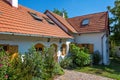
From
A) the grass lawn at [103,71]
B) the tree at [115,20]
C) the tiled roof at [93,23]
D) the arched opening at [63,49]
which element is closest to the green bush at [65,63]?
the grass lawn at [103,71]

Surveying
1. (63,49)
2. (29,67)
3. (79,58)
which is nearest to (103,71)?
(79,58)

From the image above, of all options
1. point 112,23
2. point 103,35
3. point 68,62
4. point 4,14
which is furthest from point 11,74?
point 112,23

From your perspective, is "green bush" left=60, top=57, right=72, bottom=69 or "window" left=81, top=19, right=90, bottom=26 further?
"window" left=81, top=19, right=90, bottom=26

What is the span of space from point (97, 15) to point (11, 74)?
678 inches

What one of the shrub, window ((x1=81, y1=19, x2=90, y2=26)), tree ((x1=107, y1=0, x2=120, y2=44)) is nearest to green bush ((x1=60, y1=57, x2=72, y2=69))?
the shrub

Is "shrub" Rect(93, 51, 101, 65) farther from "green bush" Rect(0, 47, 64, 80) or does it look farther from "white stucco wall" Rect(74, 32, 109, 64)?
"green bush" Rect(0, 47, 64, 80)

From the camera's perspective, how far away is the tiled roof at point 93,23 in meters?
19.6

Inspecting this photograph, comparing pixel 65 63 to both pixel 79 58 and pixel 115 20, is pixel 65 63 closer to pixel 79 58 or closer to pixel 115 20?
pixel 79 58

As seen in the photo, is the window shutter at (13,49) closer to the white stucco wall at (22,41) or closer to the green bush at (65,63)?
the white stucco wall at (22,41)

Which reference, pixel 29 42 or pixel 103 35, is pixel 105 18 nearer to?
pixel 103 35

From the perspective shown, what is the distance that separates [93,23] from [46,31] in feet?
29.0

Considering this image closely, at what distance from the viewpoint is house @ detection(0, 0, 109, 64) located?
1027 cm

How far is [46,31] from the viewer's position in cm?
1425

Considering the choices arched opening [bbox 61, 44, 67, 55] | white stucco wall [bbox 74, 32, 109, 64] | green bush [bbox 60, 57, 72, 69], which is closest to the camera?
green bush [bbox 60, 57, 72, 69]
